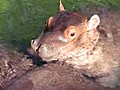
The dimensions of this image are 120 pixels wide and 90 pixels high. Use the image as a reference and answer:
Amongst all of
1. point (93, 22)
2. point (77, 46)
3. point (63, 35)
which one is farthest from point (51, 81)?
point (93, 22)

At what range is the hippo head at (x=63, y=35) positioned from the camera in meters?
4.27

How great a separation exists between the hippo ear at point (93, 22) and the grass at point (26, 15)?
46.7 inches

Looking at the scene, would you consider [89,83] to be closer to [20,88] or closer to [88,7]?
[20,88]

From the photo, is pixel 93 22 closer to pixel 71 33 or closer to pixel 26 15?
pixel 71 33

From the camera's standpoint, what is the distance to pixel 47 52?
167 inches

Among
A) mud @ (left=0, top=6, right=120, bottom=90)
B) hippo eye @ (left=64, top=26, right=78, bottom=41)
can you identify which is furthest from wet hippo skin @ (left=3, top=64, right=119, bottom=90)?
hippo eye @ (left=64, top=26, right=78, bottom=41)

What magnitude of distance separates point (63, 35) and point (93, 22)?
42 centimetres

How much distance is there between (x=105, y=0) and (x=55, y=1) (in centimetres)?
65

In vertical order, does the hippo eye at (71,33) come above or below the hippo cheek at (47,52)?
above

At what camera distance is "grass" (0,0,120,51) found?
19.7 ft

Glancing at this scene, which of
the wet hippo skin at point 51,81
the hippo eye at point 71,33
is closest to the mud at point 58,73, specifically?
the wet hippo skin at point 51,81

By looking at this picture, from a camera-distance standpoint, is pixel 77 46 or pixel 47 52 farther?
pixel 77 46

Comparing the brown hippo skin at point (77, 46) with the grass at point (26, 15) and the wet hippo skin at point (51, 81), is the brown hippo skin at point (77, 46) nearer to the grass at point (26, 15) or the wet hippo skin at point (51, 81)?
the wet hippo skin at point (51, 81)

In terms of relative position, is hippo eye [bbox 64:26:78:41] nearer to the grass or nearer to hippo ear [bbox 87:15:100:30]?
hippo ear [bbox 87:15:100:30]
